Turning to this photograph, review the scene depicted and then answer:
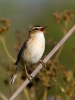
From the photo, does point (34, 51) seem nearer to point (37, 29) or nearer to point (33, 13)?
point (37, 29)

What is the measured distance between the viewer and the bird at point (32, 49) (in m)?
5.57

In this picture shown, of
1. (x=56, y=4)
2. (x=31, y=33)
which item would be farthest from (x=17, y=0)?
(x=31, y=33)

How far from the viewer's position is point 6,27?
5383mm

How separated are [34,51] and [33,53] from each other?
0.04m

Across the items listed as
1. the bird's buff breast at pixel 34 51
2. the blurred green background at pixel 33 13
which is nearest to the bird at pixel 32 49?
the bird's buff breast at pixel 34 51

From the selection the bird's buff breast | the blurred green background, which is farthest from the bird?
the blurred green background

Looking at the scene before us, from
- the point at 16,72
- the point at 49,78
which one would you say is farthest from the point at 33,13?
the point at 49,78

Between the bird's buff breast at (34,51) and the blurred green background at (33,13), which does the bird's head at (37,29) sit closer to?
the bird's buff breast at (34,51)

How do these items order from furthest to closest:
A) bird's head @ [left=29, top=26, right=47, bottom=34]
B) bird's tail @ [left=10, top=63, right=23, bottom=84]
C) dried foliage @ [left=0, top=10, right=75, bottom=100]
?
bird's head @ [left=29, top=26, right=47, bottom=34], bird's tail @ [left=10, top=63, right=23, bottom=84], dried foliage @ [left=0, top=10, right=75, bottom=100]

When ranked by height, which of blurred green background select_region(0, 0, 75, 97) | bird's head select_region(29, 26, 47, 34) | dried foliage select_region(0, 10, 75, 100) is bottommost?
blurred green background select_region(0, 0, 75, 97)

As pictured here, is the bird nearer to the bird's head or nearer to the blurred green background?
the bird's head

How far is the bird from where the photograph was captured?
557cm

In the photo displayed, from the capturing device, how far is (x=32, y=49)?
5613mm

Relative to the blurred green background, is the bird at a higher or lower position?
higher
